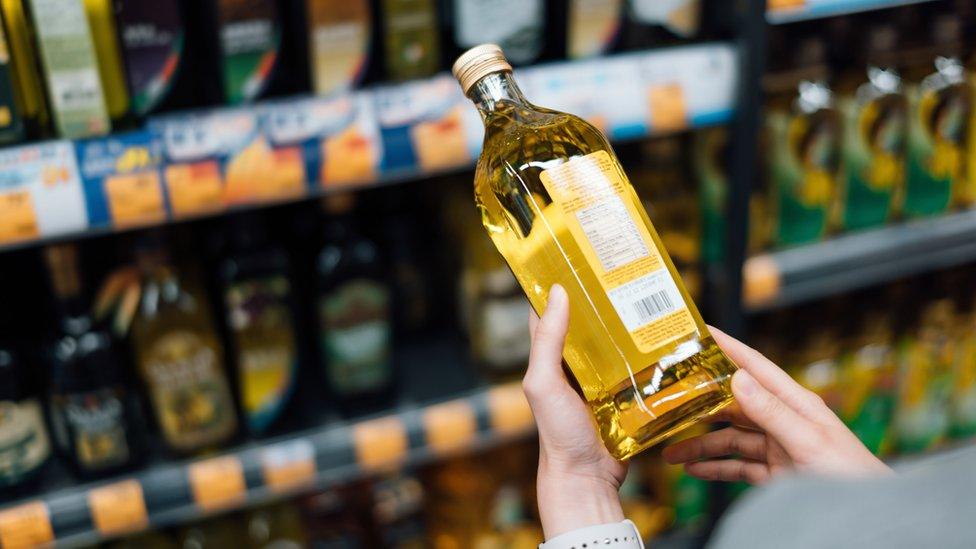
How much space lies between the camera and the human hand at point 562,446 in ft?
2.57

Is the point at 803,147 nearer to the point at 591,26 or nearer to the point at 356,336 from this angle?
the point at 591,26

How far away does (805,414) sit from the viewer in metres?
0.77

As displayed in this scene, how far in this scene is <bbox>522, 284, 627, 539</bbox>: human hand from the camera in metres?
0.78

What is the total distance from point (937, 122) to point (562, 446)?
1.16 m

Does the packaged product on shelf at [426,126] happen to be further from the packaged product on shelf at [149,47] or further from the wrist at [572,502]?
the wrist at [572,502]

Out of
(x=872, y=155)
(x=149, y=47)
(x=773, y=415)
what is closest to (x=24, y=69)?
(x=149, y=47)

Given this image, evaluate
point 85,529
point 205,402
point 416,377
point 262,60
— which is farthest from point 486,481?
point 262,60

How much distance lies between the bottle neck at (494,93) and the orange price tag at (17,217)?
548 millimetres

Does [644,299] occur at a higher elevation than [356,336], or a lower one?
higher

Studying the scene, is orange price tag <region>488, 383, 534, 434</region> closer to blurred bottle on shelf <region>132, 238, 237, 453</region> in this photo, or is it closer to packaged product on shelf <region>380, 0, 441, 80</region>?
blurred bottle on shelf <region>132, 238, 237, 453</region>

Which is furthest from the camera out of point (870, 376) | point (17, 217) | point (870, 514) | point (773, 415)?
point (870, 376)

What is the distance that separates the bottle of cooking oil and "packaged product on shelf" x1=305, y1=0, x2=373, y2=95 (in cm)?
38

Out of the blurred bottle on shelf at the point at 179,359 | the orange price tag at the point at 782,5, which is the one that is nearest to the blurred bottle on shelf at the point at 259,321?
the blurred bottle on shelf at the point at 179,359

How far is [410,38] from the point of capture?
121cm
